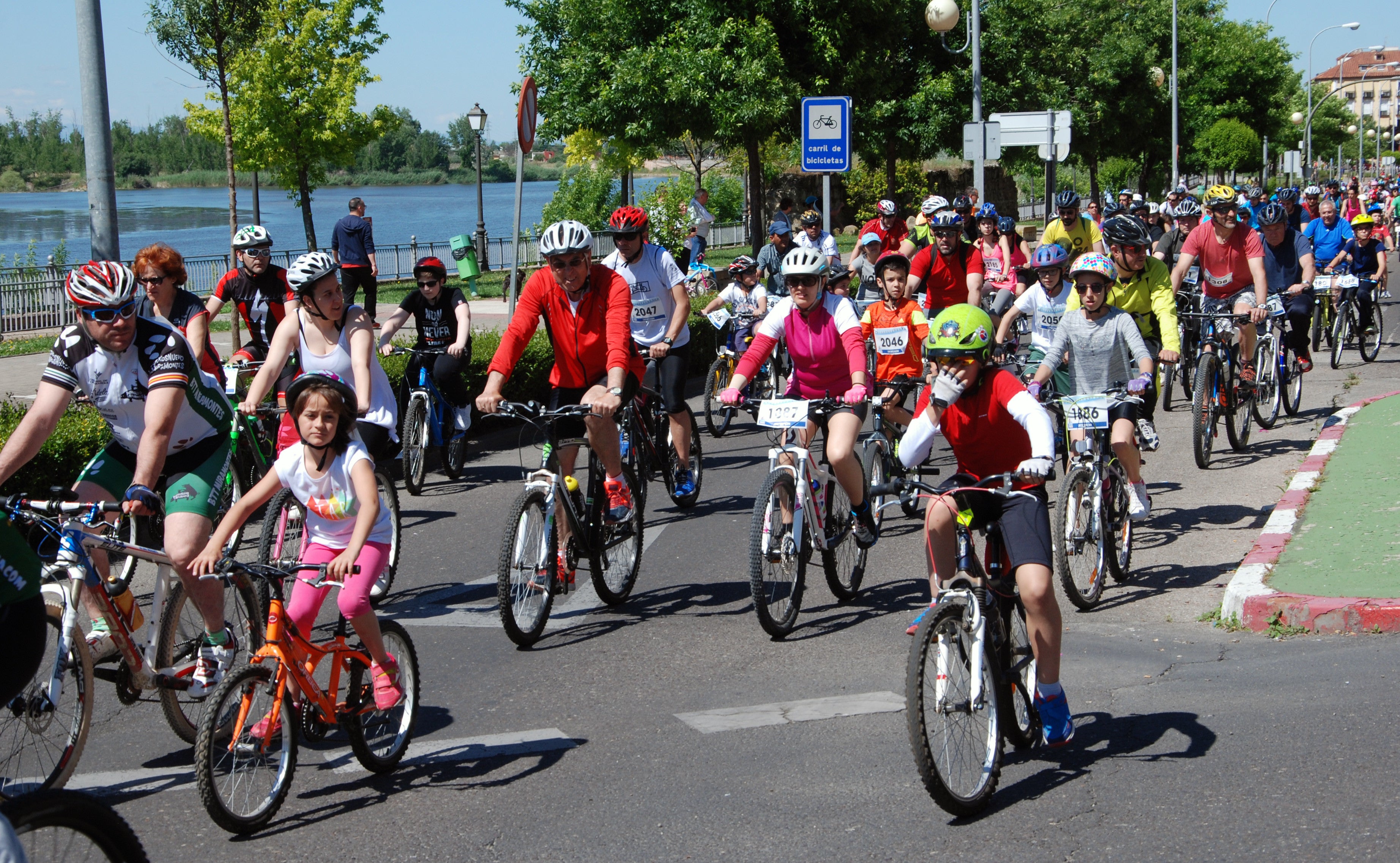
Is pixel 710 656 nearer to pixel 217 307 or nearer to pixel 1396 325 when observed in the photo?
pixel 217 307

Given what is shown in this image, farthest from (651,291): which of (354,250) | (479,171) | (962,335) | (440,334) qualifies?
(479,171)

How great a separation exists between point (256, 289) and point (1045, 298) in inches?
224

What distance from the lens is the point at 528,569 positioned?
6.66 meters

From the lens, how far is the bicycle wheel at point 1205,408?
10.8 m

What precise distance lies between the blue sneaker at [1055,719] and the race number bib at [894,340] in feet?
14.0

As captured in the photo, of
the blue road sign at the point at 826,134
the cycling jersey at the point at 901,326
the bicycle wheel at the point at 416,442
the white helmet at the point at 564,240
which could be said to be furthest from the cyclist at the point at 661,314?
the blue road sign at the point at 826,134

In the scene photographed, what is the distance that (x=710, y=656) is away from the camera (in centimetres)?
660

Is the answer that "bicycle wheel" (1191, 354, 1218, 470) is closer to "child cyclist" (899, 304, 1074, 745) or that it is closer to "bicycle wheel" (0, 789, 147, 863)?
"child cyclist" (899, 304, 1074, 745)

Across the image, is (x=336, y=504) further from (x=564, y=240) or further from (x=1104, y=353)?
(x=1104, y=353)

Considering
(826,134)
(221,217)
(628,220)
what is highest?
(221,217)

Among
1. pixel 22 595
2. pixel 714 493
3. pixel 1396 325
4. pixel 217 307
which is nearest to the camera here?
pixel 22 595

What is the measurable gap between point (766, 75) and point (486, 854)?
65.6 feet

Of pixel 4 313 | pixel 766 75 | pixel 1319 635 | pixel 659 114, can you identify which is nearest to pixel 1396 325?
pixel 766 75

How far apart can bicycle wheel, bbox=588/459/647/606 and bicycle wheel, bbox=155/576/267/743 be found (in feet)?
6.68
